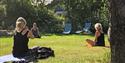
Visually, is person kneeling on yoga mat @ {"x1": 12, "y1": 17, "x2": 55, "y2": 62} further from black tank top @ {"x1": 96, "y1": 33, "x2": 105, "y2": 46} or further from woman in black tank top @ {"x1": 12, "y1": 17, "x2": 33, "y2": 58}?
black tank top @ {"x1": 96, "y1": 33, "x2": 105, "y2": 46}

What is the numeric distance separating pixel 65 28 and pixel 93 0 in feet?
12.9

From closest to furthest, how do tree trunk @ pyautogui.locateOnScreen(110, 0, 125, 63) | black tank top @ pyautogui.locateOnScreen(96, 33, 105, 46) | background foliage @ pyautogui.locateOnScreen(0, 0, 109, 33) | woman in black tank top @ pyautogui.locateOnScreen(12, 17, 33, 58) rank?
tree trunk @ pyautogui.locateOnScreen(110, 0, 125, 63)
woman in black tank top @ pyautogui.locateOnScreen(12, 17, 33, 58)
black tank top @ pyautogui.locateOnScreen(96, 33, 105, 46)
background foliage @ pyautogui.locateOnScreen(0, 0, 109, 33)

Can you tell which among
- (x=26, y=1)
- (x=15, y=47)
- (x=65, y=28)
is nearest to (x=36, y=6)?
(x=26, y=1)

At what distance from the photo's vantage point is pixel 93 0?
3756cm

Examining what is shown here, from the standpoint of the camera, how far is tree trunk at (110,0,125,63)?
11.9 ft

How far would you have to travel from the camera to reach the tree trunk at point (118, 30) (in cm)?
362

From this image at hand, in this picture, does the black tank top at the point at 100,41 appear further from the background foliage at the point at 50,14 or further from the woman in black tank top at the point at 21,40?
the background foliage at the point at 50,14

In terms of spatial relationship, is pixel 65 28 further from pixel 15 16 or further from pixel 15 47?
pixel 15 47

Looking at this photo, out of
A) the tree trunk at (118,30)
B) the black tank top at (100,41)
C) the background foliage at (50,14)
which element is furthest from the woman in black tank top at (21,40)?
the background foliage at (50,14)

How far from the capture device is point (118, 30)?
12.0ft

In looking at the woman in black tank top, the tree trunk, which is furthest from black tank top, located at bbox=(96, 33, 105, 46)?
the tree trunk

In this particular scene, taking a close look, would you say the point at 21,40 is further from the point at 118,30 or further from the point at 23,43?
the point at 118,30

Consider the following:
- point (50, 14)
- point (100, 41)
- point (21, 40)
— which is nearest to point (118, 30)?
point (21, 40)

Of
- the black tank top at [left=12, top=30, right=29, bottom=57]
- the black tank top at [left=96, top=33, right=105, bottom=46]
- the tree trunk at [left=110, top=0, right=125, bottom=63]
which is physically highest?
the tree trunk at [left=110, top=0, right=125, bottom=63]
